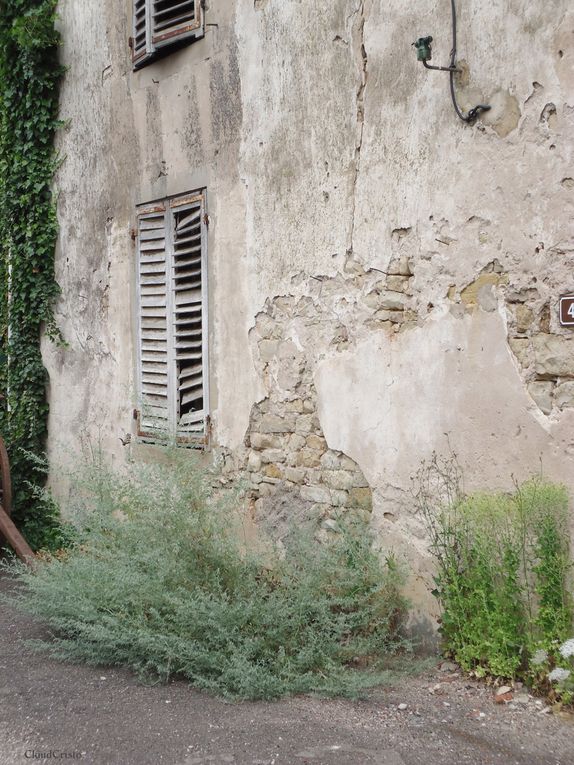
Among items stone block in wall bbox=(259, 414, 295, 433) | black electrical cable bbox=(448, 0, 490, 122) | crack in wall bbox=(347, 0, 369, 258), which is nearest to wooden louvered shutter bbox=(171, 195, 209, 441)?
stone block in wall bbox=(259, 414, 295, 433)

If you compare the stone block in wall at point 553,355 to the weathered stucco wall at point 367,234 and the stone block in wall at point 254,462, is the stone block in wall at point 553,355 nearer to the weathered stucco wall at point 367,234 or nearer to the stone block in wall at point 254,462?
the weathered stucco wall at point 367,234

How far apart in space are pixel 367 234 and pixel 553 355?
137 centimetres

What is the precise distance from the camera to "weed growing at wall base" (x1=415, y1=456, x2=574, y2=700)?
13.5 ft

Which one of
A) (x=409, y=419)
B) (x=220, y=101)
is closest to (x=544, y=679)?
(x=409, y=419)

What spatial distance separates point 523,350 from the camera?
169 inches

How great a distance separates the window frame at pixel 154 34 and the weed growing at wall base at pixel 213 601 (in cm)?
309

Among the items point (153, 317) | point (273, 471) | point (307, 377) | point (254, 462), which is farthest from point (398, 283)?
point (153, 317)

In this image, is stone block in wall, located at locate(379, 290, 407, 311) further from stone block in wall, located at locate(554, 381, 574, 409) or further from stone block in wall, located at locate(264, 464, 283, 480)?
stone block in wall, located at locate(264, 464, 283, 480)

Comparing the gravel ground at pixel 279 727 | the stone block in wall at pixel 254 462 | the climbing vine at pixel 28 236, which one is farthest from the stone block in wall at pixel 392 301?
the climbing vine at pixel 28 236

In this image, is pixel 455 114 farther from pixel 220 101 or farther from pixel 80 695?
pixel 80 695

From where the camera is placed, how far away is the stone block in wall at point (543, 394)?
4.21 meters

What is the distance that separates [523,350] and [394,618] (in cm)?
166

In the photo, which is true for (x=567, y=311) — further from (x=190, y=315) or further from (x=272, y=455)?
(x=190, y=315)

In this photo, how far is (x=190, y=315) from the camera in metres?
6.47
